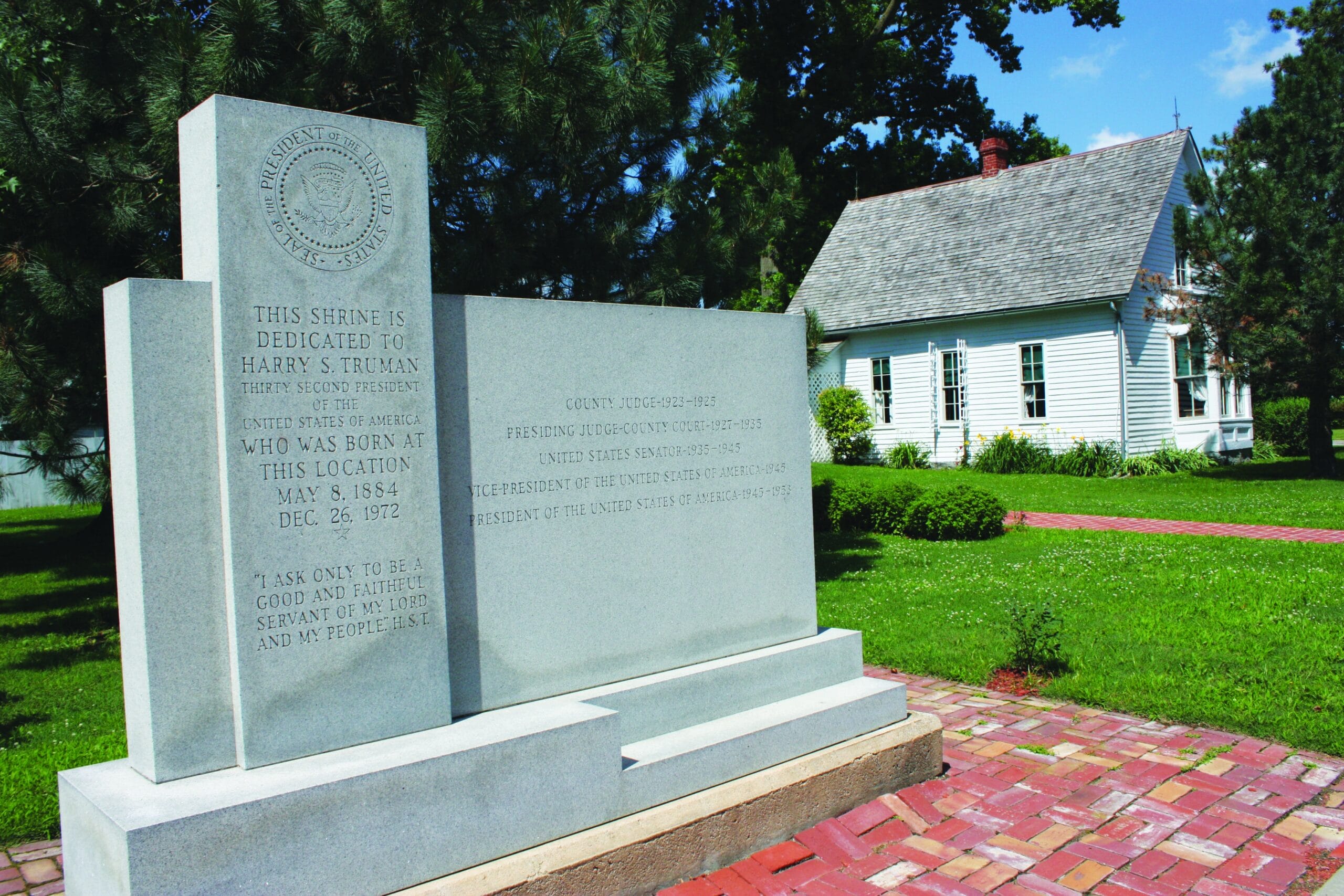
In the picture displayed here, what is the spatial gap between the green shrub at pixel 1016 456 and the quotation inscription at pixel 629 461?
58.8 feet

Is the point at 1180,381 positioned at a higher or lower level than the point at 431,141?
lower

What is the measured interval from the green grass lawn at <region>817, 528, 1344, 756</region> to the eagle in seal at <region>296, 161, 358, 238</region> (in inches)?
191

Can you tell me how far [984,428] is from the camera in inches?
898

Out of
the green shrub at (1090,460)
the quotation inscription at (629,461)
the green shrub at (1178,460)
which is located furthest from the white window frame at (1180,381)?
the quotation inscription at (629,461)

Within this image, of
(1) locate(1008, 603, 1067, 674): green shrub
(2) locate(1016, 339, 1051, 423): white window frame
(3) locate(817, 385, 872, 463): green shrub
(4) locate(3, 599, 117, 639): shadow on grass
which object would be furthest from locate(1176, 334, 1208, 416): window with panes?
(4) locate(3, 599, 117, 639): shadow on grass

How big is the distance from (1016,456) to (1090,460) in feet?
5.10

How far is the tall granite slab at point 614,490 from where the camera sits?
148 inches

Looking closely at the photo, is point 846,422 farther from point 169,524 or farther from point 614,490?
point 169,524

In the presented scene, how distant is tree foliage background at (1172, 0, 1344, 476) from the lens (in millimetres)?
17109

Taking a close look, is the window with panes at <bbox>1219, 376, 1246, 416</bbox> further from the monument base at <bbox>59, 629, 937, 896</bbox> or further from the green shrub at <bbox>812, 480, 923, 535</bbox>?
the monument base at <bbox>59, 629, 937, 896</bbox>

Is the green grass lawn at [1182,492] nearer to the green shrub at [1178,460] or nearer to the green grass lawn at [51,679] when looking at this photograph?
the green shrub at [1178,460]

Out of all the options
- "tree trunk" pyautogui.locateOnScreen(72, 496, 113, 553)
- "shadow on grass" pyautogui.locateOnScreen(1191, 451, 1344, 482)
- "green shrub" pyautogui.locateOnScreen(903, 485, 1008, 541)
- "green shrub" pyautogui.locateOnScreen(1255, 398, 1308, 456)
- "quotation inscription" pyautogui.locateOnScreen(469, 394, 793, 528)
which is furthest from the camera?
"green shrub" pyautogui.locateOnScreen(1255, 398, 1308, 456)

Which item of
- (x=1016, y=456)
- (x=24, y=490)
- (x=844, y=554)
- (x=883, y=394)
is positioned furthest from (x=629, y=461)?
(x=24, y=490)

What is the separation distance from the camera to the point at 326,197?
325cm
